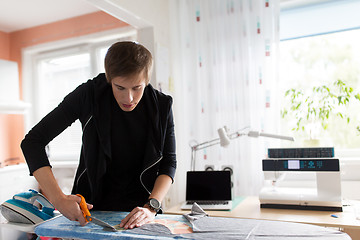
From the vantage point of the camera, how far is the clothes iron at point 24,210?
1.13 metres

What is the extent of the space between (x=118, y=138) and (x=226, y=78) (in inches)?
66.8

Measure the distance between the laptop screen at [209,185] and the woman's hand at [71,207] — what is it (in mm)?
1262

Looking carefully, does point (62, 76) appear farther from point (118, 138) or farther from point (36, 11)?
point (118, 138)

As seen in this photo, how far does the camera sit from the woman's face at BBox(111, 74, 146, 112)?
1.14 m

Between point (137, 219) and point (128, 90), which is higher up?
point (128, 90)

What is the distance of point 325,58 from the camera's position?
2809mm

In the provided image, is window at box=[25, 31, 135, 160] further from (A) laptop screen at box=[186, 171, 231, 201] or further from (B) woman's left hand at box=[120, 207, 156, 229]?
(B) woman's left hand at box=[120, 207, 156, 229]

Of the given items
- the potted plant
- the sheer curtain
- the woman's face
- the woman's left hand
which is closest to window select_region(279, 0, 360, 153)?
the potted plant

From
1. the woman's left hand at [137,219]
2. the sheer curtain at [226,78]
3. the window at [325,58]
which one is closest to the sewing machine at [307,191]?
the sheer curtain at [226,78]

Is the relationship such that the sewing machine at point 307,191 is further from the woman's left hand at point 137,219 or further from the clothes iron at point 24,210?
the clothes iron at point 24,210

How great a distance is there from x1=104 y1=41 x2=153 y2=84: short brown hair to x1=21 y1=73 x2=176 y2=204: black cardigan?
161mm

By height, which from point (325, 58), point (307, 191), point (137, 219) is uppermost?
point (325, 58)

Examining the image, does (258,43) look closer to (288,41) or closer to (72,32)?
(288,41)

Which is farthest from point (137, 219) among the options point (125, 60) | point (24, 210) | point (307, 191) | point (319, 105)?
point (319, 105)
